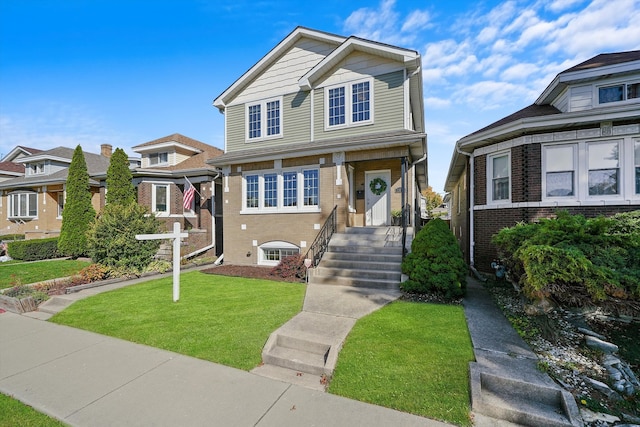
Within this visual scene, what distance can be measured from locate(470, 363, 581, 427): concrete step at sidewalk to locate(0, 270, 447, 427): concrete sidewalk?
73 cm

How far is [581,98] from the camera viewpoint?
335 inches

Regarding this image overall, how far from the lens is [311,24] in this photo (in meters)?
12.0

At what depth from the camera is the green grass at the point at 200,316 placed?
4734 mm

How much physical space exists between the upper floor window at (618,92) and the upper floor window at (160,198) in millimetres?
18273

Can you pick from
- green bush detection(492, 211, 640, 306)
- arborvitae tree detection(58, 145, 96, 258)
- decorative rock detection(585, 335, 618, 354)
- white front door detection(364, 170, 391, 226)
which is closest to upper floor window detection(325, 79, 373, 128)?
white front door detection(364, 170, 391, 226)

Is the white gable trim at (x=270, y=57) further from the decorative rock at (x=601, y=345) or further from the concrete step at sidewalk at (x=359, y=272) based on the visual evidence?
the decorative rock at (x=601, y=345)

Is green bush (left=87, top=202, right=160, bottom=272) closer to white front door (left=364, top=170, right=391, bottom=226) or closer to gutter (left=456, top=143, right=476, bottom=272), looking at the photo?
white front door (left=364, top=170, right=391, bottom=226)

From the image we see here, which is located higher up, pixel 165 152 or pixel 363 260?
pixel 165 152

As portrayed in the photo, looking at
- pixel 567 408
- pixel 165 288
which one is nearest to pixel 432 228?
pixel 567 408

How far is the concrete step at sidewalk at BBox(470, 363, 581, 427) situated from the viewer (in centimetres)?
297

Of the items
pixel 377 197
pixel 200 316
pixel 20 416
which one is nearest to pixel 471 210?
pixel 377 197

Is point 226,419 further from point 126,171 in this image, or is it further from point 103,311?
point 126,171

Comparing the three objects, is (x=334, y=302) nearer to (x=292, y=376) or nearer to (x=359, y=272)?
(x=359, y=272)

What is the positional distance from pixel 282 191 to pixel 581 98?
9919 millimetres
